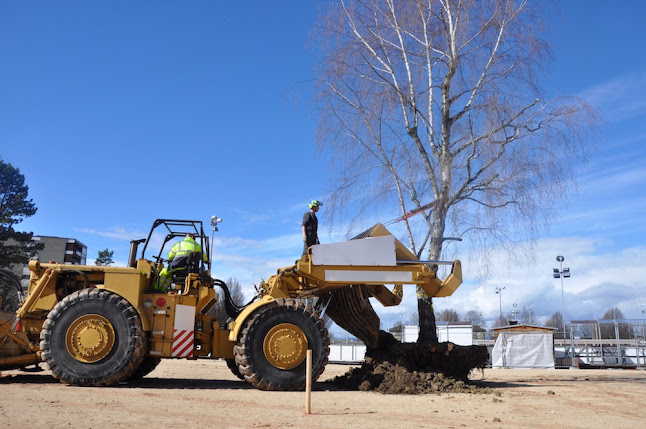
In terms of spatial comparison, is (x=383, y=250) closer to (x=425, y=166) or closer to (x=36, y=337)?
(x=425, y=166)

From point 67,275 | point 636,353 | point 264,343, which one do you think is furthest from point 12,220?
point 636,353

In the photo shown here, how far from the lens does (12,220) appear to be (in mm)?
34375

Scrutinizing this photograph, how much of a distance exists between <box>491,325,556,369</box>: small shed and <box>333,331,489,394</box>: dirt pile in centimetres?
1418

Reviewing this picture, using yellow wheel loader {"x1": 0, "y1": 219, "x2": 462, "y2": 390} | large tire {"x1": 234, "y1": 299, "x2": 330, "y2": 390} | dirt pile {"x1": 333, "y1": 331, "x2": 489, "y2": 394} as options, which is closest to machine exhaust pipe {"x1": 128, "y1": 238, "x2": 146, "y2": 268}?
yellow wheel loader {"x1": 0, "y1": 219, "x2": 462, "y2": 390}

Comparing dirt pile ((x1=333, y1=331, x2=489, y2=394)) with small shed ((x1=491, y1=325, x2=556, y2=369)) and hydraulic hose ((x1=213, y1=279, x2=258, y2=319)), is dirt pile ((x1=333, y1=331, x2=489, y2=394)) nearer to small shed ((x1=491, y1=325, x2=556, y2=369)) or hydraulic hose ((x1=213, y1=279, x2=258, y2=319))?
hydraulic hose ((x1=213, y1=279, x2=258, y2=319))

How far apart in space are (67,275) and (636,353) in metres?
24.4

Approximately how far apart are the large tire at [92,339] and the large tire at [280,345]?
1803mm

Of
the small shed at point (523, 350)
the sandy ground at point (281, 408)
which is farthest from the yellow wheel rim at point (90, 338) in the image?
the small shed at point (523, 350)

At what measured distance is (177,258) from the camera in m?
10.5

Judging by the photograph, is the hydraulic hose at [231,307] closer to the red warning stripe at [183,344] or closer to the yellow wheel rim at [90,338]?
the red warning stripe at [183,344]

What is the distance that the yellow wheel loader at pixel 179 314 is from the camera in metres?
9.45

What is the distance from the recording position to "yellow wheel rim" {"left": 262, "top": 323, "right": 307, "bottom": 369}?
9.90 m

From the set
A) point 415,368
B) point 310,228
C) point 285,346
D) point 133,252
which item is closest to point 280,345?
point 285,346

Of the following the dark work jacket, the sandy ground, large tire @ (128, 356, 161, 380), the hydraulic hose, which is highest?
the dark work jacket
